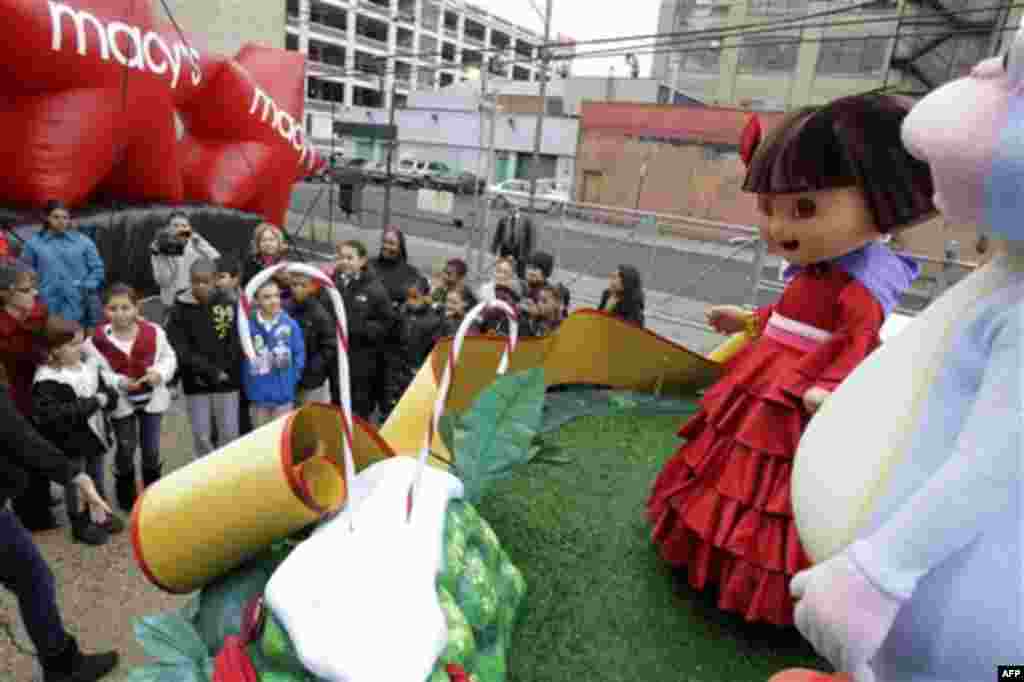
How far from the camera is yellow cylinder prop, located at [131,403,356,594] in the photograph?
3.56 feet

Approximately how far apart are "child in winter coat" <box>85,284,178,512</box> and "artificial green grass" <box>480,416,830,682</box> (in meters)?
2.16

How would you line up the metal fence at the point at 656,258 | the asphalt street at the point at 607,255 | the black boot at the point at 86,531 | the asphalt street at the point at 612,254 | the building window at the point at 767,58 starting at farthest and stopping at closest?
the building window at the point at 767,58 → the asphalt street at the point at 607,255 → the asphalt street at the point at 612,254 → the metal fence at the point at 656,258 → the black boot at the point at 86,531

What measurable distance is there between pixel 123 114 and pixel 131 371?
3.33 metres

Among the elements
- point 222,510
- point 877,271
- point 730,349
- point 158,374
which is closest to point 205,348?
point 158,374

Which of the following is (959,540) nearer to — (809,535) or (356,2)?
(809,535)

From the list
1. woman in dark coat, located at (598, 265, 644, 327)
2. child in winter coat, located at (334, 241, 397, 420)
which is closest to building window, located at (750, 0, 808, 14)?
woman in dark coat, located at (598, 265, 644, 327)

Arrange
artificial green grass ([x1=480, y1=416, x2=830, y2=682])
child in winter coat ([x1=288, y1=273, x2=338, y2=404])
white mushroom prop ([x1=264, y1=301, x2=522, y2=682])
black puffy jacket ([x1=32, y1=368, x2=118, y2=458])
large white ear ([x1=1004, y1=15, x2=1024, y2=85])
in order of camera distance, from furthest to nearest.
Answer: child in winter coat ([x1=288, y1=273, x2=338, y2=404]) → black puffy jacket ([x1=32, y1=368, x2=118, y2=458]) → artificial green grass ([x1=480, y1=416, x2=830, y2=682]) → white mushroom prop ([x1=264, y1=301, x2=522, y2=682]) → large white ear ([x1=1004, y1=15, x2=1024, y2=85])

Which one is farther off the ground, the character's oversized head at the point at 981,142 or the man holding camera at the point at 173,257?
the character's oversized head at the point at 981,142

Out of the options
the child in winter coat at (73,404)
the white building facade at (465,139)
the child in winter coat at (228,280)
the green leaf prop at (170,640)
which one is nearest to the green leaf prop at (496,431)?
the green leaf prop at (170,640)

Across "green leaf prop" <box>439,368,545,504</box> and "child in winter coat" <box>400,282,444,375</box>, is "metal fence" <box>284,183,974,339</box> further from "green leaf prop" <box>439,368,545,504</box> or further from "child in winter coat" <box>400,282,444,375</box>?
"green leaf prop" <box>439,368,545,504</box>

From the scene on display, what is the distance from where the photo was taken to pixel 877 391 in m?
0.96

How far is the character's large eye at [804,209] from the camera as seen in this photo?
1554 mm

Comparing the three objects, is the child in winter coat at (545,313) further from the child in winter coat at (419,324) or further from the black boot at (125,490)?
the black boot at (125,490)

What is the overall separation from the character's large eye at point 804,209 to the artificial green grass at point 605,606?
2.95 feet
